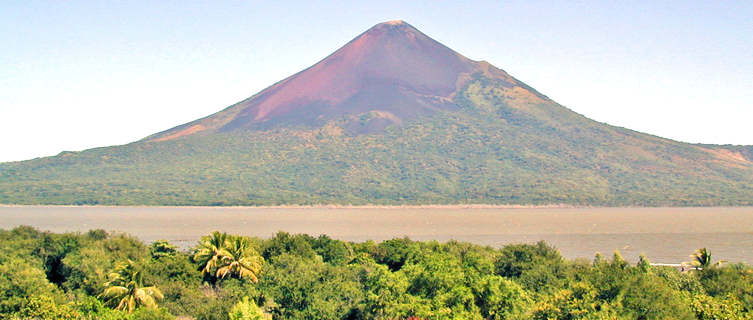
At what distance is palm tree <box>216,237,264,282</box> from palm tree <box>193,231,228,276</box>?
349 mm

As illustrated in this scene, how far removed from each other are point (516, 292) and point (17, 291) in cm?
2729

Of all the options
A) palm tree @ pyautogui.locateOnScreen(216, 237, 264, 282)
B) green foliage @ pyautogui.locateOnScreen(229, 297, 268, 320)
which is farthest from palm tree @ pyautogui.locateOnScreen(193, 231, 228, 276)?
green foliage @ pyautogui.locateOnScreen(229, 297, 268, 320)

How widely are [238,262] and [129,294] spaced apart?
8.61m

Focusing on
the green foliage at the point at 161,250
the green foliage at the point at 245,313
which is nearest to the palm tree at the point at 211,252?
the green foliage at the point at 161,250

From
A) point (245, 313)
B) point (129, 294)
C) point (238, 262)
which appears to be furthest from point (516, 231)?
point (245, 313)

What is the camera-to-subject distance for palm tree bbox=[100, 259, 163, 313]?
4734 centimetres

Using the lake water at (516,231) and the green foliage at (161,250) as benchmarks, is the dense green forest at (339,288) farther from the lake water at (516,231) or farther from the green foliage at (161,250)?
the lake water at (516,231)

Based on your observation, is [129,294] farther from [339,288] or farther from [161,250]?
[161,250]

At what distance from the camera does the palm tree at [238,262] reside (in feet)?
179

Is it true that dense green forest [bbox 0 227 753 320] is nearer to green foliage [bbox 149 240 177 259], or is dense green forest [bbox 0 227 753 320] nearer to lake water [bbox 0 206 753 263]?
green foliage [bbox 149 240 177 259]

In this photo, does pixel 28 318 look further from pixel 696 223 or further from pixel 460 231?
pixel 696 223

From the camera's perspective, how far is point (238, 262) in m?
54.8

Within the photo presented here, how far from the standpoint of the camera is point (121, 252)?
7000 cm

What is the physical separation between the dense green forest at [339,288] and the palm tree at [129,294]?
6 cm
